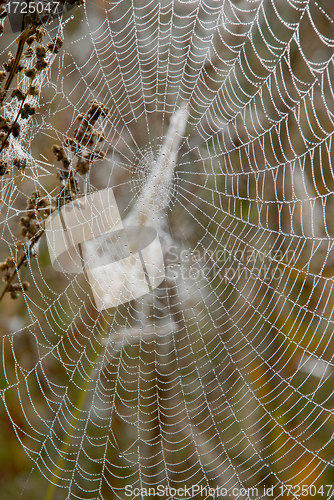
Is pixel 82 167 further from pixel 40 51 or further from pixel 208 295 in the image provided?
pixel 208 295

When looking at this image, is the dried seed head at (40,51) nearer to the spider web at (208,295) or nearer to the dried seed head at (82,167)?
the dried seed head at (82,167)

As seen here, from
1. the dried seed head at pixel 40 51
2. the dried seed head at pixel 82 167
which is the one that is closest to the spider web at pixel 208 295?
the dried seed head at pixel 82 167

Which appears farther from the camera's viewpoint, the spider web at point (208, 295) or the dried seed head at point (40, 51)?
the spider web at point (208, 295)

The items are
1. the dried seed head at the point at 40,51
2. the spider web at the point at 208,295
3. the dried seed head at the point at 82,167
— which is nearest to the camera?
the dried seed head at the point at 40,51

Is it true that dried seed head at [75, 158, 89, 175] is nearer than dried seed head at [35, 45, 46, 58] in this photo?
No

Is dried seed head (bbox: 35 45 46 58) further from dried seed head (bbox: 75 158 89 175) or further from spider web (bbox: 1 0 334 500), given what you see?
spider web (bbox: 1 0 334 500)

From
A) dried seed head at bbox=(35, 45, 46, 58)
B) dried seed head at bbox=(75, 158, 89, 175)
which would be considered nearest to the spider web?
dried seed head at bbox=(75, 158, 89, 175)

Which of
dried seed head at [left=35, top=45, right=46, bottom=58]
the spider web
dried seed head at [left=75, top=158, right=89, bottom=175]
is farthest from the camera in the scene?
the spider web

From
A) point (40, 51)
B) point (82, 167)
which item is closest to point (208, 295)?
point (82, 167)
